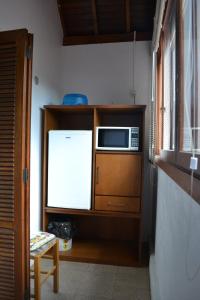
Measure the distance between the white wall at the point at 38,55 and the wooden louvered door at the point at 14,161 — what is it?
2.16ft

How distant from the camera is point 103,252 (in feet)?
8.47

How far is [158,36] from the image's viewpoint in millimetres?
2160

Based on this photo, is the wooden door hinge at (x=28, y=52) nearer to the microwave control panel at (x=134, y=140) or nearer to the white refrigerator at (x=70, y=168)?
the white refrigerator at (x=70, y=168)

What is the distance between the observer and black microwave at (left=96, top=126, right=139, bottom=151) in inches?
95.7

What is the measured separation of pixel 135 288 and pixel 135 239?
33.5 inches

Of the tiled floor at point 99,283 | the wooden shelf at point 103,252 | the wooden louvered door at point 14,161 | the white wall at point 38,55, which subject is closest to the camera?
the wooden louvered door at point 14,161

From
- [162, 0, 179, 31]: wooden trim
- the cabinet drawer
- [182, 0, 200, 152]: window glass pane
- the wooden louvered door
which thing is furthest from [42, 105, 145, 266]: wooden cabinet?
[182, 0, 200, 152]: window glass pane

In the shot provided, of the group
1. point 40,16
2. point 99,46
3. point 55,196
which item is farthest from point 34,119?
point 99,46

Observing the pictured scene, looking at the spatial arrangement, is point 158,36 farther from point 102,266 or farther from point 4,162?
point 102,266

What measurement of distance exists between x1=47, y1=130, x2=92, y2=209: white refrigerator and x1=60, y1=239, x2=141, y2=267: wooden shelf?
0.52 m

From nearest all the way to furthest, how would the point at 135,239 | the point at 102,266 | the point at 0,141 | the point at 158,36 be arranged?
the point at 0,141 → the point at 158,36 → the point at 102,266 → the point at 135,239

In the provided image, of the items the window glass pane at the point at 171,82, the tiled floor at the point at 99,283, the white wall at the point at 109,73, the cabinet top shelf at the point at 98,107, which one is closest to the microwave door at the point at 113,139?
the cabinet top shelf at the point at 98,107

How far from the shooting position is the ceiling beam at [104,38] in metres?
2.93

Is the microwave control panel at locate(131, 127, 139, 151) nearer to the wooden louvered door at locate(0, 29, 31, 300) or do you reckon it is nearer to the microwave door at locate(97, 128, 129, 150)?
the microwave door at locate(97, 128, 129, 150)
